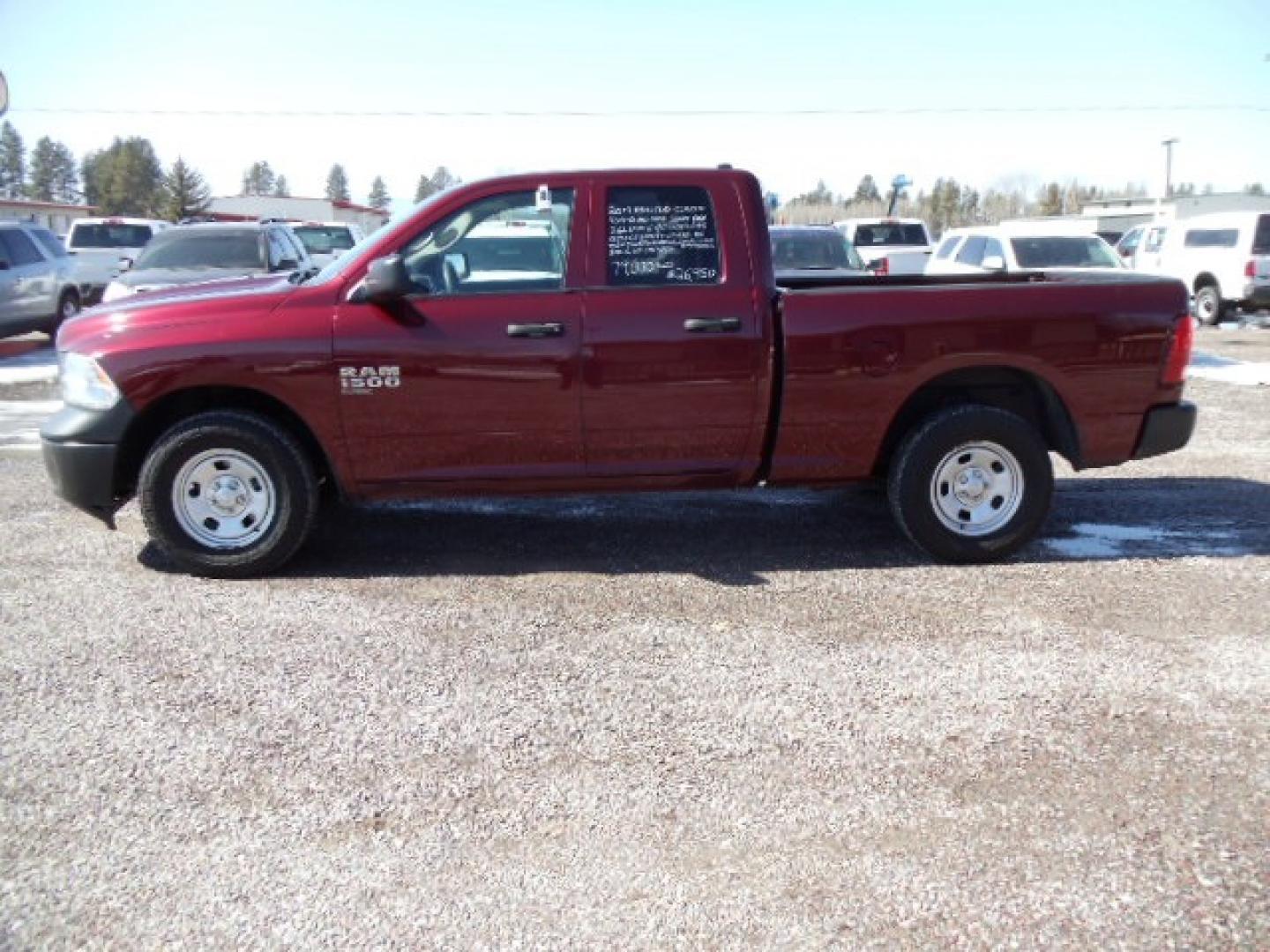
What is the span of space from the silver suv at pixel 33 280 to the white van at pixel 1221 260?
61.4 ft

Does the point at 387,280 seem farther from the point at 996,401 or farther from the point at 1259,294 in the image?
the point at 1259,294

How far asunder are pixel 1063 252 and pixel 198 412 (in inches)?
465

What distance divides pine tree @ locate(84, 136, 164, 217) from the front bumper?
323 feet

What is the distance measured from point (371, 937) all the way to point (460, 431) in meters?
2.87

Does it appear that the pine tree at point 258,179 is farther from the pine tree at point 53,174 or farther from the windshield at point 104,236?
the windshield at point 104,236

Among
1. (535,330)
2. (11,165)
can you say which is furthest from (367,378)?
(11,165)

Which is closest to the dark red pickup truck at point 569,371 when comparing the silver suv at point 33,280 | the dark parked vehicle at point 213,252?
the dark parked vehicle at point 213,252

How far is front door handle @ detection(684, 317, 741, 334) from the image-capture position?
509cm

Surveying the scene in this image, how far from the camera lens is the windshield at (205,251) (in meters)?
11.5

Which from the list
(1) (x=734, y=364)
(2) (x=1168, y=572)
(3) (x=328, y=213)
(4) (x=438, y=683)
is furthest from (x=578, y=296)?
(3) (x=328, y=213)

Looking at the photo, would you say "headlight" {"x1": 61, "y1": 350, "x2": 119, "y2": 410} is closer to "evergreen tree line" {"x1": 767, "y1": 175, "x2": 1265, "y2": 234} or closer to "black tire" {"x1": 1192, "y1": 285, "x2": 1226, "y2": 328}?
"black tire" {"x1": 1192, "y1": 285, "x2": 1226, "y2": 328}

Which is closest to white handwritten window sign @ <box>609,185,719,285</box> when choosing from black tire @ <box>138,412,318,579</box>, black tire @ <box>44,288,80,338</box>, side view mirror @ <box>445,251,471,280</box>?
side view mirror @ <box>445,251,471,280</box>

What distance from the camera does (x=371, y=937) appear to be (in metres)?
2.58

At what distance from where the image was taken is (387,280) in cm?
488
